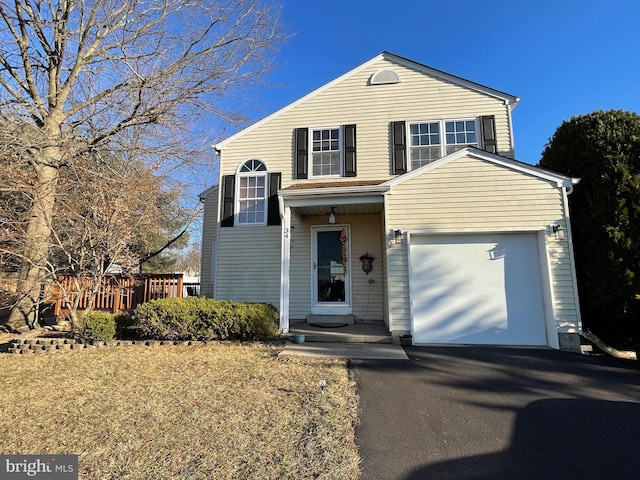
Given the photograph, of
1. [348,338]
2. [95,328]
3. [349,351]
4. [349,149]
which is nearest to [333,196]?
[349,149]

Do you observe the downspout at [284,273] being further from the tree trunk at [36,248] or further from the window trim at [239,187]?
the tree trunk at [36,248]

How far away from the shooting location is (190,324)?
6.33m

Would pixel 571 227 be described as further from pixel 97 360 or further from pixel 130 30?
pixel 130 30

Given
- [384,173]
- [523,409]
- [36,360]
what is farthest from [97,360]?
[384,173]

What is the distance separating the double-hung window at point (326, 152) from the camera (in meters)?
8.59

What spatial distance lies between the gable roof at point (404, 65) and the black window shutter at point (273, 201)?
161cm

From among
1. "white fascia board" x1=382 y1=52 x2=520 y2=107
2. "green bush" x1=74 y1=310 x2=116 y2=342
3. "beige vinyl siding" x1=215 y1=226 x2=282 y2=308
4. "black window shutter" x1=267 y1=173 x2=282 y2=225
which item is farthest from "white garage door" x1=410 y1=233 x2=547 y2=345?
"green bush" x1=74 y1=310 x2=116 y2=342

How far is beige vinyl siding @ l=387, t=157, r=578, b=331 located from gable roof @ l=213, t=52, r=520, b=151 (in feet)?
9.85

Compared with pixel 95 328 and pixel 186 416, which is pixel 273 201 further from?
pixel 186 416

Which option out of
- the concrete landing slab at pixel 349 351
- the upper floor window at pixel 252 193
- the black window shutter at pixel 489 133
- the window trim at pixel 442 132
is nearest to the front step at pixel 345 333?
the concrete landing slab at pixel 349 351

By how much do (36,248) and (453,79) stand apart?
424 inches

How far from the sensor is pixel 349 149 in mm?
8477

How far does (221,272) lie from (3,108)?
670 centimetres

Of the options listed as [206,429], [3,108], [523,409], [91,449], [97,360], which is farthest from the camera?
[3,108]
